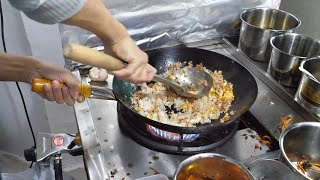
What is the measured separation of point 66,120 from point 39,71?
639mm

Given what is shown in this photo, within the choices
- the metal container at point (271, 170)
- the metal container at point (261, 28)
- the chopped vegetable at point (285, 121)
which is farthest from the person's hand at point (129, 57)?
the metal container at point (261, 28)

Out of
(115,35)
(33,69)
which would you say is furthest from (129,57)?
(33,69)

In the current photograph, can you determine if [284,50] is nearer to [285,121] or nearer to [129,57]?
[285,121]

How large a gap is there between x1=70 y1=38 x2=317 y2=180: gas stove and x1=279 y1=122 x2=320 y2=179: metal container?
5cm

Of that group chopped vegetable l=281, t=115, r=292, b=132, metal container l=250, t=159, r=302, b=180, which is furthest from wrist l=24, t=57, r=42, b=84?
chopped vegetable l=281, t=115, r=292, b=132

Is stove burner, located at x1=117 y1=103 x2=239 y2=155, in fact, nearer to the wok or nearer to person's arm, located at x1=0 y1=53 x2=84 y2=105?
the wok

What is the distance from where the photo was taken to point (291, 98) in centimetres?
112

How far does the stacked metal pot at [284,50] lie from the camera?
1075 mm

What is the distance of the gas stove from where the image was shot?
2.92 ft

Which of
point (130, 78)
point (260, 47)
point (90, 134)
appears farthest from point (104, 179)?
point (260, 47)

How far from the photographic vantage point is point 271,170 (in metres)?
0.83

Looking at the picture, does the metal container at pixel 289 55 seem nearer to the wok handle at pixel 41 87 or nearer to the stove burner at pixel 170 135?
the stove burner at pixel 170 135

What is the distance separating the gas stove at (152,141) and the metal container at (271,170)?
0.06 metres

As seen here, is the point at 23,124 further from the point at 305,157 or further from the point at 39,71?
the point at 305,157
